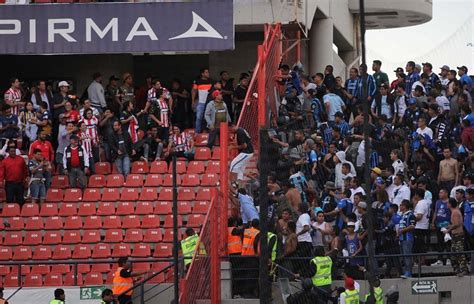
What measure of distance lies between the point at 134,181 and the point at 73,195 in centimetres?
120

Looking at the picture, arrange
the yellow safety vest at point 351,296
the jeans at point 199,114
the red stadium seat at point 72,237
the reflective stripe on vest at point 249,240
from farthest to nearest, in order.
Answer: the jeans at point 199,114, the red stadium seat at point 72,237, the reflective stripe on vest at point 249,240, the yellow safety vest at point 351,296

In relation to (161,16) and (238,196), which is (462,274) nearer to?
(238,196)

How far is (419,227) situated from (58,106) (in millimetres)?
8605

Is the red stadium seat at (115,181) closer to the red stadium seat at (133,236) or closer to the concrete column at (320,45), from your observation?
the red stadium seat at (133,236)

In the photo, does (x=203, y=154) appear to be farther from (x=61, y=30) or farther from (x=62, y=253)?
(x=61, y=30)

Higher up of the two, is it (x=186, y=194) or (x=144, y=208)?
(x=186, y=194)

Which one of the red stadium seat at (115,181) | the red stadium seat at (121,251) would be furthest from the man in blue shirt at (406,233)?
the red stadium seat at (115,181)

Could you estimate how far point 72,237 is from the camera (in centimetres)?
2755

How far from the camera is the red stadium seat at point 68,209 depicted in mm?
28141

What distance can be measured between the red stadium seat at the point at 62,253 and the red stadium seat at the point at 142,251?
122 centimetres

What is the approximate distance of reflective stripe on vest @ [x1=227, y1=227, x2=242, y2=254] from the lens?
24688 mm

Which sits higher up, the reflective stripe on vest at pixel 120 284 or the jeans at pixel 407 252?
the jeans at pixel 407 252

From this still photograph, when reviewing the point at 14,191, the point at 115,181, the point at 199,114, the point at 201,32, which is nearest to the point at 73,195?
the point at 115,181

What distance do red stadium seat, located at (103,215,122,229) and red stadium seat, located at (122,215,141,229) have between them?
0.09 metres
